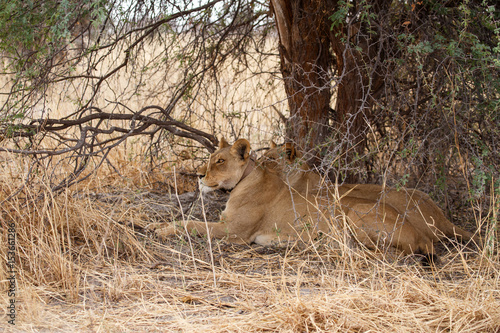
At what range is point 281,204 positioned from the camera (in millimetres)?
4938

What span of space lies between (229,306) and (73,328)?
0.90m

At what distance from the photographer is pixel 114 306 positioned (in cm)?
314

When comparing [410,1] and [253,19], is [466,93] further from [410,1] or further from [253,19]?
[253,19]

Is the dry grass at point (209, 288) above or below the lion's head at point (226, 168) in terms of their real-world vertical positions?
below

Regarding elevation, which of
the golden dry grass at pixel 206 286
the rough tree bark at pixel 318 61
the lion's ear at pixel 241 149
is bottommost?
the golden dry grass at pixel 206 286

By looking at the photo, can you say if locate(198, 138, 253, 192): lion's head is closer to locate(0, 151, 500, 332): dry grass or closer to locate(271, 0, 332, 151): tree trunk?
locate(271, 0, 332, 151): tree trunk

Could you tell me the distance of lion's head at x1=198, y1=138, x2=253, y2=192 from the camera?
4.99 metres

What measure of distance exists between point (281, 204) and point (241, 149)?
0.65 meters

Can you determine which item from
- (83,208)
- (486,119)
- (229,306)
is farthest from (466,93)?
(83,208)

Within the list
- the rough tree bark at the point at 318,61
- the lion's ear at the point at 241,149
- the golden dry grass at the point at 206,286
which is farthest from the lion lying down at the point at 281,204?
the rough tree bark at the point at 318,61

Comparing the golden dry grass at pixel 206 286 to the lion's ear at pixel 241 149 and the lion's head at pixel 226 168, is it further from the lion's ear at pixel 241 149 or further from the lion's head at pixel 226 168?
the lion's ear at pixel 241 149

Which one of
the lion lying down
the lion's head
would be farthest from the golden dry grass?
the lion's head

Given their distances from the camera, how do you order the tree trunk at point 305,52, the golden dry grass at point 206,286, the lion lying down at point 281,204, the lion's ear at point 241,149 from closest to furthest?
the golden dry grass at point 206,286 < the lion lying down at point 281,204 < the lion's ear at point 241,149 < the tree trunk at point 305,52

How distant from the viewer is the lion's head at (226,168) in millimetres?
4992
